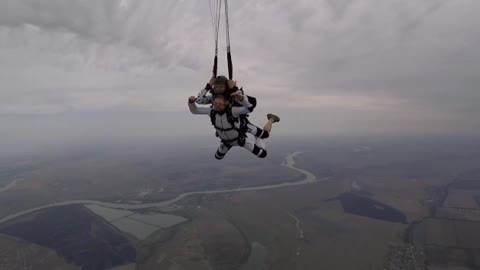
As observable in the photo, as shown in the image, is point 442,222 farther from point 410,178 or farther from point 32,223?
point 32,223

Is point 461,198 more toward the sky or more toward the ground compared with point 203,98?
more toward the ground

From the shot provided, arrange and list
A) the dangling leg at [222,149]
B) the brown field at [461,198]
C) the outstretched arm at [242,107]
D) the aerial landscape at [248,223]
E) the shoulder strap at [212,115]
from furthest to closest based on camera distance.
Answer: the brown field at [461,198] → the aerial landscape at [248,223] → the dangling leg at [222,149] → the shoulder strap at [212,115] → the outstretched arm at [242,107]

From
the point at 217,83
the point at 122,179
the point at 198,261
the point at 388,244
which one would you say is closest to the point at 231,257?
the point at 198,261

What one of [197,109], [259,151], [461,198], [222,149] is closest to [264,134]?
[259,151]

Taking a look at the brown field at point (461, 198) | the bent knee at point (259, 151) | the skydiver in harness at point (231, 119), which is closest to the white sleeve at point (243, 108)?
the skydiver in harness at point (231, 119)

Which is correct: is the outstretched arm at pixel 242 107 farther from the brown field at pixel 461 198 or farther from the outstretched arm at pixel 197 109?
the brown field at pixel 461 198

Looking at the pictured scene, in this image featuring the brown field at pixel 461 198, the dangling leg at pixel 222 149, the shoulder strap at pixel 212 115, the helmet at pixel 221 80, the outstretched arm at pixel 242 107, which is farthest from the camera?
the brown field at pixel 461 198

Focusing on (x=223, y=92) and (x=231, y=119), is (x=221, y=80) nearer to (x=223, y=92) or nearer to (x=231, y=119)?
(x=223, y=92)

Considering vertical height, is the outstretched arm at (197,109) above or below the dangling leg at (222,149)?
above

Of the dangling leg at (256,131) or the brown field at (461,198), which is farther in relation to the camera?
the brown field at (461,198)
